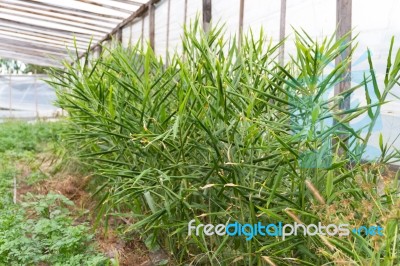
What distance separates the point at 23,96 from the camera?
12.4 metres

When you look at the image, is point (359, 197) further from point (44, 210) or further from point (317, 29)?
point (44, 210)

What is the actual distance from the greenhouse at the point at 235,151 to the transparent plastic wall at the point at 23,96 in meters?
9.43

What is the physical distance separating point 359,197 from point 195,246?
617 millimetres

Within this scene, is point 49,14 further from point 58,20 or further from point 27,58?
point 27,58

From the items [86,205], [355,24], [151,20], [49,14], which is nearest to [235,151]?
[355,24]

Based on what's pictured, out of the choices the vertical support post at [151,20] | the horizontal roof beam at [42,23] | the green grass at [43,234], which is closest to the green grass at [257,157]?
the green grass at [43,234]

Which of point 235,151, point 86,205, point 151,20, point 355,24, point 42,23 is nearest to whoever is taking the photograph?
point 235,151

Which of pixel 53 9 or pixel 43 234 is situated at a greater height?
pixel 53 9

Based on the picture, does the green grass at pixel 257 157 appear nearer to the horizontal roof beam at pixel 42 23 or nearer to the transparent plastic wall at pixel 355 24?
the transparent plastic wall at pixel 355 24

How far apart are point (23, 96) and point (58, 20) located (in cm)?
651

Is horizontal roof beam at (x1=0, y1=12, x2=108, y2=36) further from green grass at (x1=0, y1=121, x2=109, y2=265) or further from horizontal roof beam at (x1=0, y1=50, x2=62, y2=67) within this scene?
green grass at (x1=0, y1=121, x2=109, y2=265)

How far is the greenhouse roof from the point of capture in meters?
5.57

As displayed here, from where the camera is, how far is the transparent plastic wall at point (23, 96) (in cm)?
1223

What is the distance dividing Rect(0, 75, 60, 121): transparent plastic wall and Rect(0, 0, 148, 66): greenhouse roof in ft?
10.3
